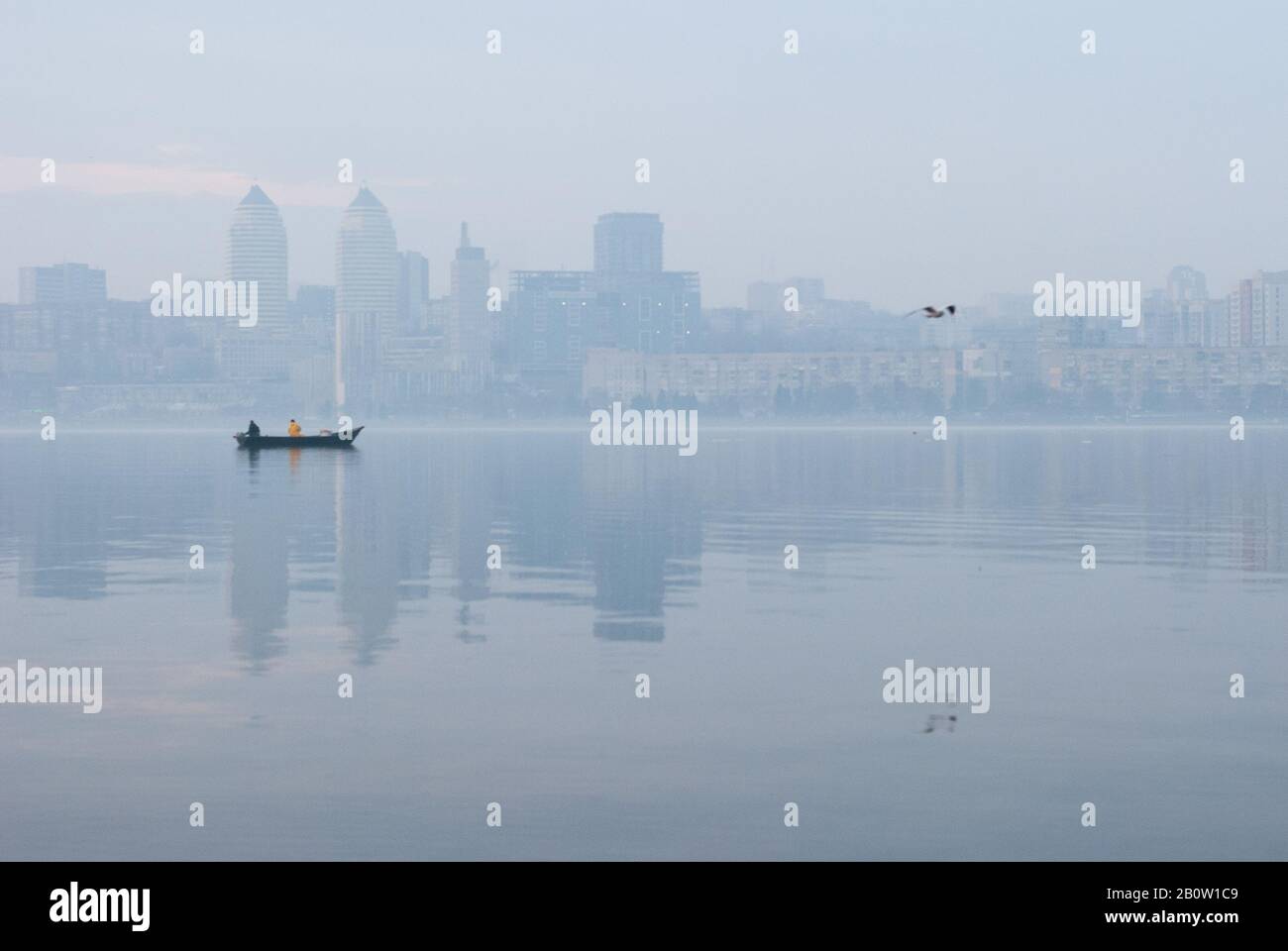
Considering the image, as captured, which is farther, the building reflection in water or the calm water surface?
the building reflection in water

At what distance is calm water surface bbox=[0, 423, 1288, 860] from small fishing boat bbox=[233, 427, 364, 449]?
84822 mm

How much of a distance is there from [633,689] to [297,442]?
123620 millimetres

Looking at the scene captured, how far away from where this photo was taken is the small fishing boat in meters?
148

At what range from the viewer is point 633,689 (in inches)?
1099

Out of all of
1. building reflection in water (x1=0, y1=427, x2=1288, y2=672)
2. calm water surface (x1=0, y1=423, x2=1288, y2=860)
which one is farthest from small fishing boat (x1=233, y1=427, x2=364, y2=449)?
calm water surface (x1=0, y1=423, x2=1288, y2=860)

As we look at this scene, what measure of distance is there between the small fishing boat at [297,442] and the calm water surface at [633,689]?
84822 mm

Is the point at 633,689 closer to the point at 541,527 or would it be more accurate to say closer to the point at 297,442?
the point at 541,527

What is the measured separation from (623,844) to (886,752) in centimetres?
575

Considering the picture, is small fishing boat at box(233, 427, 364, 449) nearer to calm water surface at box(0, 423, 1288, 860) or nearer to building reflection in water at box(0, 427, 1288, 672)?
building reflection in water at box(0, 427, 1288, 672)

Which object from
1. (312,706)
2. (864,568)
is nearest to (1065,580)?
(864,568)

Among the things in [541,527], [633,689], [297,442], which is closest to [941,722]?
[633,689]

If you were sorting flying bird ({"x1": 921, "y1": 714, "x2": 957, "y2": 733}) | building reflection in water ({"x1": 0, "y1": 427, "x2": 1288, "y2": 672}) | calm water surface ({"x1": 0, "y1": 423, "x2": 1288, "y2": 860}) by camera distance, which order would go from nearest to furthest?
calm water surface ({"x1": 0, "y1": 423, "x2": 1288, "y2": 860}) → flying bird ({"x1": 921, "y1": 714, "x2": 957, "y2": 733}) → building reflection in water ({"x1": 0, "y1": 427, "x2": 1288, "y2": 672})

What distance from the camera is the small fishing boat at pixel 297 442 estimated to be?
147625mm
